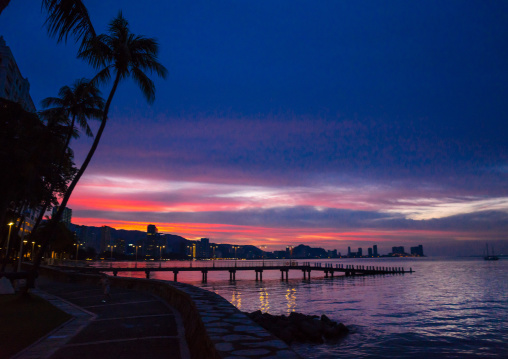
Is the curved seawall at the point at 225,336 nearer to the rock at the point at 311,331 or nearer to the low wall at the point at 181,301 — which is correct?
the low wall at the point at 181,301

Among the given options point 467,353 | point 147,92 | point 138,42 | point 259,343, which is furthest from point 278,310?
point 259,343

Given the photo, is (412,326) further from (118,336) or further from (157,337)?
(118,336)

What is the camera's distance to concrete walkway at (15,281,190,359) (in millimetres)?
7527

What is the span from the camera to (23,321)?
1115 centimetres

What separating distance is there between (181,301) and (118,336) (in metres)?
3.85

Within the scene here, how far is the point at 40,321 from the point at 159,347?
18.2 ft

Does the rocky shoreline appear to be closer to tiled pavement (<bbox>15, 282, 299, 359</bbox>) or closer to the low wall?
the low wall

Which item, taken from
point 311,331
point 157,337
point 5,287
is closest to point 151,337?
point 157,337

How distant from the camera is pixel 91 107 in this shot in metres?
24.4

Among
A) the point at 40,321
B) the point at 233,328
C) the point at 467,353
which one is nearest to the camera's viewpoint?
the point at 233,328

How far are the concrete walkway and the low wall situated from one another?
26cm

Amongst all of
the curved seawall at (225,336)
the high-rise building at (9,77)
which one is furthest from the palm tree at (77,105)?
the high-rise building at (9,77)

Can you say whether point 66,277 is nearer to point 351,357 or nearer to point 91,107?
point 91,107

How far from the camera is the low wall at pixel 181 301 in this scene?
264 inches
